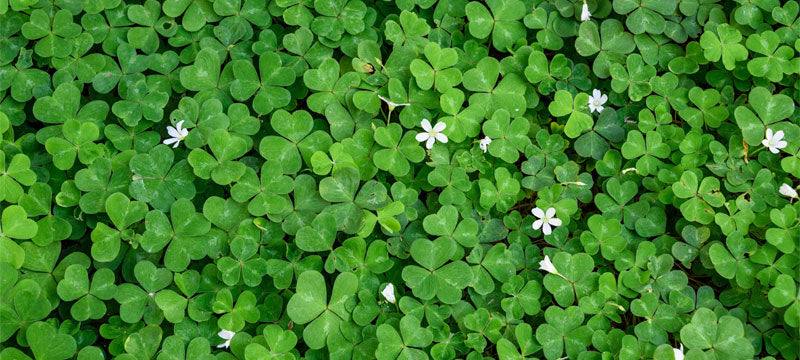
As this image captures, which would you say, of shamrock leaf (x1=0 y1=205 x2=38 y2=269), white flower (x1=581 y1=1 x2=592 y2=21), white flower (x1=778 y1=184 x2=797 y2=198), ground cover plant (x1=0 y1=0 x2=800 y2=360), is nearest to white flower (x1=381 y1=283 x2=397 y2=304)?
ground cover plant (x1=0 y1=0 x2=800 y2=360)

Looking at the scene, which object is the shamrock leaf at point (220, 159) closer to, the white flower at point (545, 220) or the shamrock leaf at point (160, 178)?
the shamrock leaf at point (160, 178)

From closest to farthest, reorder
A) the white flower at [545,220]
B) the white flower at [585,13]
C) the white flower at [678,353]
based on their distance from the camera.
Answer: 1. the white flower at [678,353]
2. the white flower at [545,220]
3. the white flower at [585,13]

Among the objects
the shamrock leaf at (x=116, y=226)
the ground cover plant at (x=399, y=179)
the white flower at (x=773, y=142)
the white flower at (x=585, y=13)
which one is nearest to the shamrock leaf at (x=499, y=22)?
the ground cover plant at (x=399, y=179)

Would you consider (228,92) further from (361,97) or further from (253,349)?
(253,349)

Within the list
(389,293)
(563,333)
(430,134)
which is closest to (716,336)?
(563,333)

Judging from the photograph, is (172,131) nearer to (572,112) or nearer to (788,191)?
(572,112)

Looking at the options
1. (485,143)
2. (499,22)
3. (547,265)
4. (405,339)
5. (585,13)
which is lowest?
(405,339)
